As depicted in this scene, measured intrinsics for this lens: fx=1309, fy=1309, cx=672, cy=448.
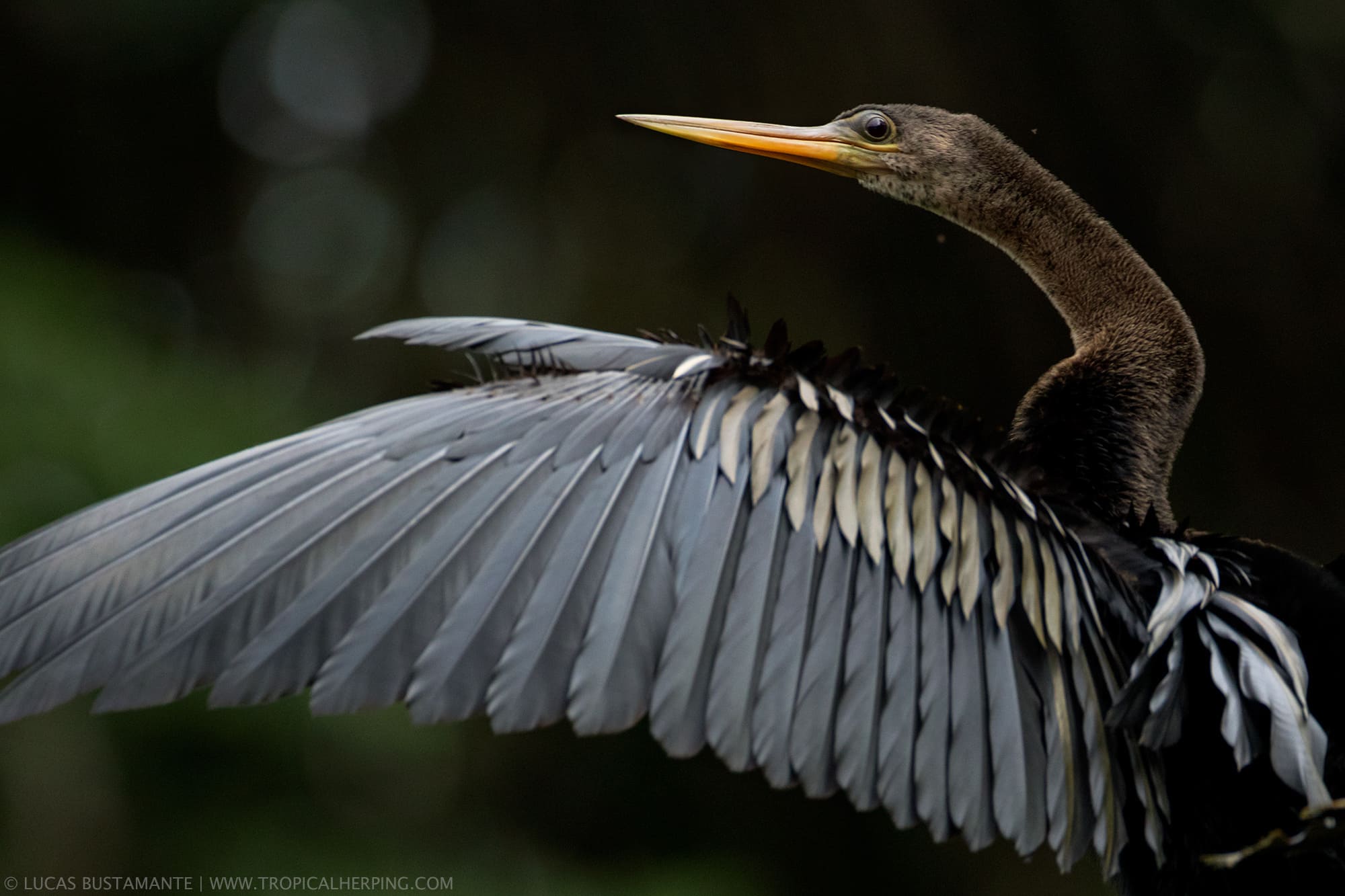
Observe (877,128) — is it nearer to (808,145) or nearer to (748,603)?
(808,145)

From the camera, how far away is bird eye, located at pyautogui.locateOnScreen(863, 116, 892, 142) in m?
2.83

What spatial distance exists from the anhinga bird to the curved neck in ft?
0.91

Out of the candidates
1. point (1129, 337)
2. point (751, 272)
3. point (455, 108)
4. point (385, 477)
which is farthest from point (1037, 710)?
point (455, 108)

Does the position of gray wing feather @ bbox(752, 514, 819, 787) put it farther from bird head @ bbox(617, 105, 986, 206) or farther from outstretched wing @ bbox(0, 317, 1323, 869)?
bird head @ bbox(617, 105, 986, 206)

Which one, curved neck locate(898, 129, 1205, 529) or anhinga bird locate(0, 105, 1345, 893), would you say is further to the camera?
curved neck locate(898, 129, 1205, 529)

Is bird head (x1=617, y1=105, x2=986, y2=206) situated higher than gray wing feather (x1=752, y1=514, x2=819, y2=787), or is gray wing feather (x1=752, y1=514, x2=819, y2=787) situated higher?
bird head (x1=617, y1=105, x2=986, y2=206)

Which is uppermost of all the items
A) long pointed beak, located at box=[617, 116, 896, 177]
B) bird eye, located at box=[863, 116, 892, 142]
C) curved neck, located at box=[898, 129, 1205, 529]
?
bird eye, located at box=[863, 116, 892, 142]

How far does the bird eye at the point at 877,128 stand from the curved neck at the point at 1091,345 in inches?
6.3

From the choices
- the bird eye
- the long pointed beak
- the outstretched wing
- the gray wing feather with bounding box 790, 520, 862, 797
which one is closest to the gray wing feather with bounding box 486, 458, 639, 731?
the outstretched wing

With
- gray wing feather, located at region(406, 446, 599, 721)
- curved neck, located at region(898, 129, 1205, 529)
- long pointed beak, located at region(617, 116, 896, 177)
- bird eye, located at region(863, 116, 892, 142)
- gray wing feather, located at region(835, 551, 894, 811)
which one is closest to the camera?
gray wing feather, located at region(406, 446, 599, 721)

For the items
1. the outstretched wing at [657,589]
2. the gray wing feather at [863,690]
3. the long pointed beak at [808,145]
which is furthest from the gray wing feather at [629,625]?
the long pointed beak at [808,145]

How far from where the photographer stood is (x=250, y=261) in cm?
530

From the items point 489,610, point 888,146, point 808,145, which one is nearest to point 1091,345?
point 888,146

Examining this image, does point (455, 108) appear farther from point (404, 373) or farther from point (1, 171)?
point (1, 171)
